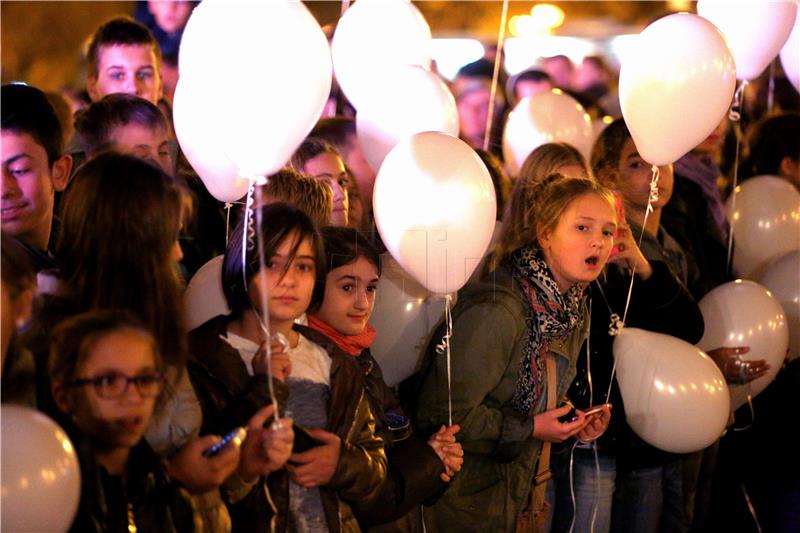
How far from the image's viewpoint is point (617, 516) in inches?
124

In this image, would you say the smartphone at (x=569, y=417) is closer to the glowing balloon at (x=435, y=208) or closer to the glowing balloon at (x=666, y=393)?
the glowing balloon at (x=666, y=393)

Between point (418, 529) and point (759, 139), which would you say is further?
point (759, 139)

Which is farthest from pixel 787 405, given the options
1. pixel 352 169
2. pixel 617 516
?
pixel 352 169

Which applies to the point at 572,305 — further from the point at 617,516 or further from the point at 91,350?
the point at 91,350

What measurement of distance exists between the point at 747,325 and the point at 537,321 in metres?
0.91

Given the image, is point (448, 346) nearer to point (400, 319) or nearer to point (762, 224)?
point (400, 319)

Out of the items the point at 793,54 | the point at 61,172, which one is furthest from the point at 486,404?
the point at 793,54

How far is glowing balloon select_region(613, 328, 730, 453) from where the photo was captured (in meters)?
2.94

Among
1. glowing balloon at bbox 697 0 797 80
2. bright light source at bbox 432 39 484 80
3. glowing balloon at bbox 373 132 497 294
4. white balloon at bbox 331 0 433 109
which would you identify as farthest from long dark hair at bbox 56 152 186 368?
bright light source at bbox 432 39 484 80

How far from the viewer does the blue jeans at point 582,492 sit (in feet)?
9.72

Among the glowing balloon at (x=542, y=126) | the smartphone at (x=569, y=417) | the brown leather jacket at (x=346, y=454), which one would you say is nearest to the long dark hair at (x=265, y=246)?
the brown leather jacket at (x=346, y=454)

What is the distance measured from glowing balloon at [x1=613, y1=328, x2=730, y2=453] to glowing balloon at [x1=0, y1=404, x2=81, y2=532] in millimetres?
1649

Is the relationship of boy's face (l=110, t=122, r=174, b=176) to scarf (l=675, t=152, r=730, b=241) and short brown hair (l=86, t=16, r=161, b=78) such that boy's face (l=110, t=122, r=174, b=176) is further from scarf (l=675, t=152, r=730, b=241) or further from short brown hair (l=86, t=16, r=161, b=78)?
scarf (l=675, t=152, r=730, b=241)

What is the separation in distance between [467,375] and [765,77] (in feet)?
14.5
